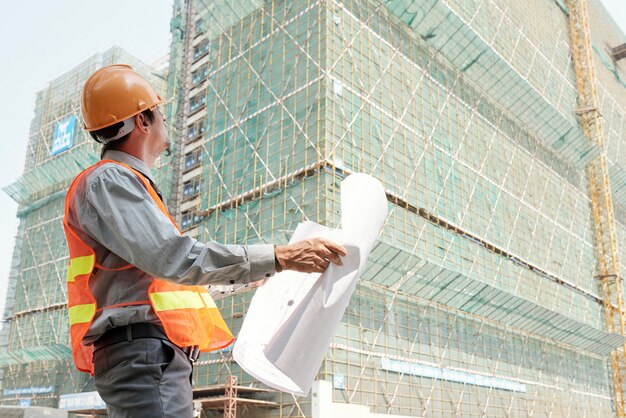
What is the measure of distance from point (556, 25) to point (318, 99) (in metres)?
18.2

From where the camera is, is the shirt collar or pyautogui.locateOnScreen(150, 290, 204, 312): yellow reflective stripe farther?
the shirt collar

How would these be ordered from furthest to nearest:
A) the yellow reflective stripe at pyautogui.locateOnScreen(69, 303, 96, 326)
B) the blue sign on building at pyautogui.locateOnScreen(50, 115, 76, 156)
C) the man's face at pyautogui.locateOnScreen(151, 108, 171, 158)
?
the blue sign on building at pyautogui.locateOnScreen(50, 115, 76, 156) → the man's face at pyautogui.locateOnScreen(151, 108, 171, 158) → the yellow reflective stripe at pyautogui.locateOnScreen(69, 303, 96, 326)

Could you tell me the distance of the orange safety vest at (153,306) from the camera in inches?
56.2

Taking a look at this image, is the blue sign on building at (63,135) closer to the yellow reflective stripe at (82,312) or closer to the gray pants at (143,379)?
the yellow reflective stripe at (82,312)

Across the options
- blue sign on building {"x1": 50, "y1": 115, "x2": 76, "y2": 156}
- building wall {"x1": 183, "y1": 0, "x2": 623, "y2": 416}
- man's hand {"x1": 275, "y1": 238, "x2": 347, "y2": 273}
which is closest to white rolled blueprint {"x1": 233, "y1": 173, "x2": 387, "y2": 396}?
man's hand {"x1": 275, "y1": 238, "x2": 347, "y2": 273}

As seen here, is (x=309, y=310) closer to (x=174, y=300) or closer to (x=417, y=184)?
(x=174, y=300)

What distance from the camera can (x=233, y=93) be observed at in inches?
779

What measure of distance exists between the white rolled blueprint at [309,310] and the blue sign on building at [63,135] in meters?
28.3

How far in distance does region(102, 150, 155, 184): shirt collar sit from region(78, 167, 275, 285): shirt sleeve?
138 mm

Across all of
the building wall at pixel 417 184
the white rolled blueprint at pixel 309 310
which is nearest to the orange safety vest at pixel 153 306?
the white rolled blueprint at pixel 309 310

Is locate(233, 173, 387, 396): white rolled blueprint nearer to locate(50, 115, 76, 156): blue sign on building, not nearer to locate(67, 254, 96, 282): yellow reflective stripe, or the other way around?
locate(67, 254, 96, 282): yellow reflective stripe

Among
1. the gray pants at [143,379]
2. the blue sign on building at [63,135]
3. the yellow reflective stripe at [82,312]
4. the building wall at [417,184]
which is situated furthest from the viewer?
the blue sign on building at [63,135]

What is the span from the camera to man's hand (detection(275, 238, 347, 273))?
4.77ft

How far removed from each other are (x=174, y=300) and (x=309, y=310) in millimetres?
298
